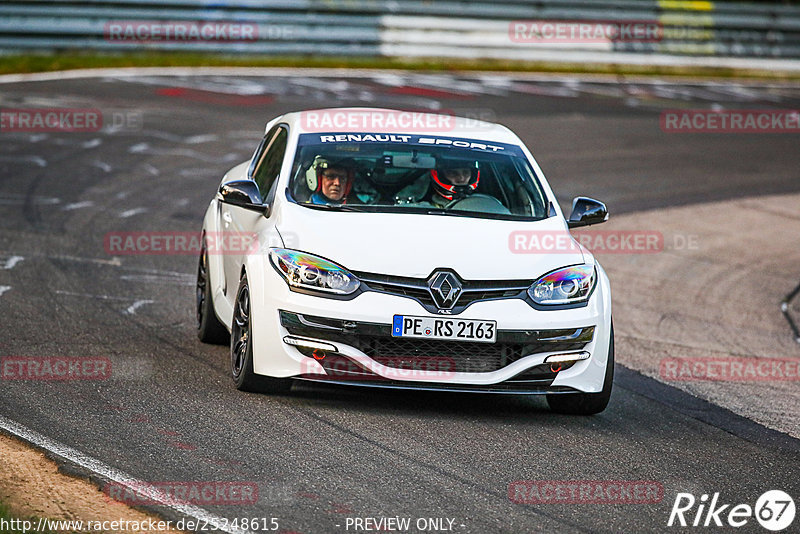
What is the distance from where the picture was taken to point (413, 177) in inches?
323

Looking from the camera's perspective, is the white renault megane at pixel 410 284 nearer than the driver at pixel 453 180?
Yes

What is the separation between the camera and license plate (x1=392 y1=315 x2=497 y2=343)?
695 centimetres

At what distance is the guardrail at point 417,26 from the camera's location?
25.8m

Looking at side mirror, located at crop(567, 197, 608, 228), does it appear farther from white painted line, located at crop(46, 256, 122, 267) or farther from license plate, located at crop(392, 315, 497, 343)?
white painted line, located at crop(46, 256, 122, 267)

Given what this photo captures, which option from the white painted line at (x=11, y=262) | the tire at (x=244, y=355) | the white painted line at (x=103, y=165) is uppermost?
the tire at (x=244, y=355)

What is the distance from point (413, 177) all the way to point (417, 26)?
21.8 meters

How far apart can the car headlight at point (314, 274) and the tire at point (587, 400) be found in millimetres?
1457

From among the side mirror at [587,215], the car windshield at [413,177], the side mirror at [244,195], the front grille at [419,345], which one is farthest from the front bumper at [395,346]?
the side mirror at [587,215]

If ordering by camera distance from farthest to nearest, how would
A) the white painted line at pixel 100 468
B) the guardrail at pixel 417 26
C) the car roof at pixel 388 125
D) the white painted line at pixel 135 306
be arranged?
the guardrail at pixel 417 26, the white painted line at pixel 135 306, the car roof at pixel 388 125, the white painted line at pixel 100 468

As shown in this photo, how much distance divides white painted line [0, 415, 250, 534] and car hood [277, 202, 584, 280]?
69.7 inches

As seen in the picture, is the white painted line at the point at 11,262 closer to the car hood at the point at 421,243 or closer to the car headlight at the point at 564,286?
the car hood at the point at 421,243

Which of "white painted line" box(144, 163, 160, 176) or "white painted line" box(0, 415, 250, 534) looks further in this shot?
"white painted line" box(144, 163, 160, 176)

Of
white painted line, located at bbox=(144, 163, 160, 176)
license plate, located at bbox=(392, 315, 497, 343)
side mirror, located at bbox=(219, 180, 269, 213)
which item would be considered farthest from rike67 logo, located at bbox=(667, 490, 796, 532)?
white painted line, located at bbox=(144, 163, 160, 176)

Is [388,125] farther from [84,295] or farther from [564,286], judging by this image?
[84,295]
